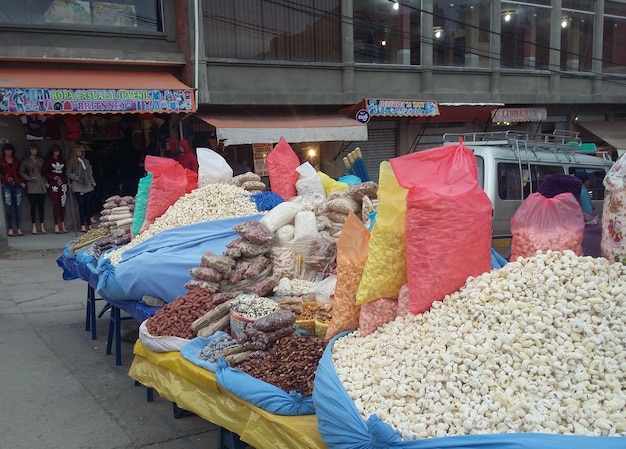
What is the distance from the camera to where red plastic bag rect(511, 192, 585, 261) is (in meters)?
2.81

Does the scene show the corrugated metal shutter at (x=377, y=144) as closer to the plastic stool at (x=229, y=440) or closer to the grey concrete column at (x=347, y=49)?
the grey concrete column at (x=347, y=49)

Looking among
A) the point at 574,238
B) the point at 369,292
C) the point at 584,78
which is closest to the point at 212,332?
the point at 369,292

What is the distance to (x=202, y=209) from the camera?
18.3ft

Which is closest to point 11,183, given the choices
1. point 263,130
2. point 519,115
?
point 263,130

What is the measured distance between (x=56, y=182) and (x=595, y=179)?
9.88 m

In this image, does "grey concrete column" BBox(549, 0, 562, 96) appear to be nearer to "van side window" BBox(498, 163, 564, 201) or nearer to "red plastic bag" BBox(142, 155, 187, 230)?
"van side window" BBox(498, 163, 564, 201)

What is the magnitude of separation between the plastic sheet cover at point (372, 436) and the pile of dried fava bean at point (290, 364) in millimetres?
326

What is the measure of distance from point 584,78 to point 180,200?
1710 cm

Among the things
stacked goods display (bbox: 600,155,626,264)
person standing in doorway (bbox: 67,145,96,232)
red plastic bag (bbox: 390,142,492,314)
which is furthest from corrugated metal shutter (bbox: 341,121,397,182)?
stacked goods display (bbox: 600,155,626,264)

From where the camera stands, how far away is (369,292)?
2867mm

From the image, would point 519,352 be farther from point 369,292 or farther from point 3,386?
point 3,386

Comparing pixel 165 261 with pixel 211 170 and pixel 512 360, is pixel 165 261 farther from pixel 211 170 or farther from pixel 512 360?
pixel 512 360

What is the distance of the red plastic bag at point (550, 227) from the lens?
2.81 m

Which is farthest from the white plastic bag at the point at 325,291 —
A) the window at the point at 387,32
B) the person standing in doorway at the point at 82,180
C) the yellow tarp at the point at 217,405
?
the window at the point at 387,32
